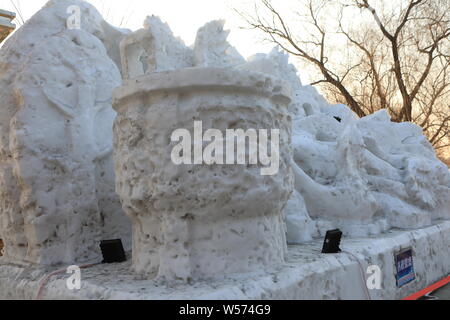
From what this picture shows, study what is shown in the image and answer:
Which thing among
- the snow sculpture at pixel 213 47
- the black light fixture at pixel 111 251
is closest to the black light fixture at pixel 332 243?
the black light fixture at pixel 111 251

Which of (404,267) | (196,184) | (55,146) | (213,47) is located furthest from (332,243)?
(213,47)

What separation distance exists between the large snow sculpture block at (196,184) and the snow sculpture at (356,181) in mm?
842

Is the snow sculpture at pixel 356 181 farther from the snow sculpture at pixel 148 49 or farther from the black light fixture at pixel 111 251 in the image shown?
the black light fixture at pixel 111 251

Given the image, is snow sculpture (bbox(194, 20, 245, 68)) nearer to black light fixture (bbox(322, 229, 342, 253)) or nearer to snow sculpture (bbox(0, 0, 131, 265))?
snow sculpture (bbox(0, 0, 131, 265))

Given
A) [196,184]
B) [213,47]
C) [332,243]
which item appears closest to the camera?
[196,184]

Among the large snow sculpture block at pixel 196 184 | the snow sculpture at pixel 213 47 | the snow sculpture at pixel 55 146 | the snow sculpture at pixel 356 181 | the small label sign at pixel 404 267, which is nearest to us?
the large snow sculpture block at pixel 196 184

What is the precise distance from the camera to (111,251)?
2.40 meters

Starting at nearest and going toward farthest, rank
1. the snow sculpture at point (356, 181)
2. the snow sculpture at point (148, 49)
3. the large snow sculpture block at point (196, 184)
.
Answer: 1. the large snow sculpture block at point (196, 184)
2. the snow sculpture at point (356, 181)
3. the snow sculpture at point (148, 49)

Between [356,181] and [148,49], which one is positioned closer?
[356,181]

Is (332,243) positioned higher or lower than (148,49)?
lower

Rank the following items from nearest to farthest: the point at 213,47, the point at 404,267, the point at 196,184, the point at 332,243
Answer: the point at 196,184 < the point at 332,243 < the point at 404,267 < the point at 213,47

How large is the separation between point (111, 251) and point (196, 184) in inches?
31.9

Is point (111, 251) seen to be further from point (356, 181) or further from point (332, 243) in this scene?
point (356, 181)

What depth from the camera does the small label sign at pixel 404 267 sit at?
106 inches
